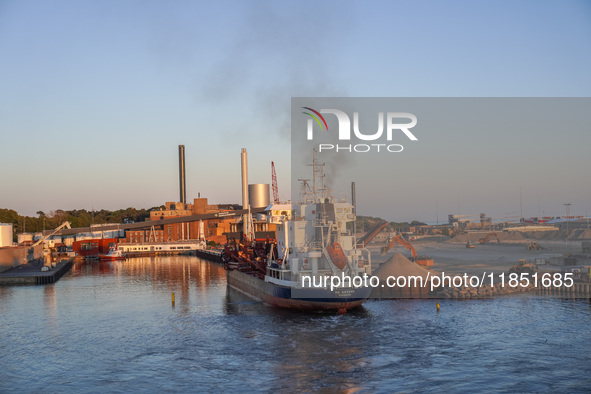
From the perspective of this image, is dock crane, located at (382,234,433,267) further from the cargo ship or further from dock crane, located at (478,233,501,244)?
the cargo ship

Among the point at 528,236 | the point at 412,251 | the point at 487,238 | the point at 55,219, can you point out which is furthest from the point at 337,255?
the point at 55,219

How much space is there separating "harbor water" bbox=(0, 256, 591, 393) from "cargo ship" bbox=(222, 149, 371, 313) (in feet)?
4.34

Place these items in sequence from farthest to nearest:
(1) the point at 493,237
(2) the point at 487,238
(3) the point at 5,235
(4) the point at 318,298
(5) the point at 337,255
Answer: (3) the point at 5,235, (1) the point at 493,237, (2) the point at 487,238, (5) the point at 337,255, (4) the point at 318,298

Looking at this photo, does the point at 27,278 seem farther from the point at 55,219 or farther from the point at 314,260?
the point at 55,219

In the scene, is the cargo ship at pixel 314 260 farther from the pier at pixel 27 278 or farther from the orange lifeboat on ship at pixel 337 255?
the pier at pixel 27 278

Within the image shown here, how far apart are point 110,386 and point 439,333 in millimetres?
18995

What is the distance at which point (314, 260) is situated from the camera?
1626 inches

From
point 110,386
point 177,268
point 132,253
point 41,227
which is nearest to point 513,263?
point 110,386

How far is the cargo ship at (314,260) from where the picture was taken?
40.5m

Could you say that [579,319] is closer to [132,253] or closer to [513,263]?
[513,263]

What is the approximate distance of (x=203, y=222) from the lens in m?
140

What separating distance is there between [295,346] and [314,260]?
33.4 ft

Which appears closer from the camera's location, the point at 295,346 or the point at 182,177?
the point at 295,346

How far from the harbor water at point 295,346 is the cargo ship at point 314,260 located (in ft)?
4.34
